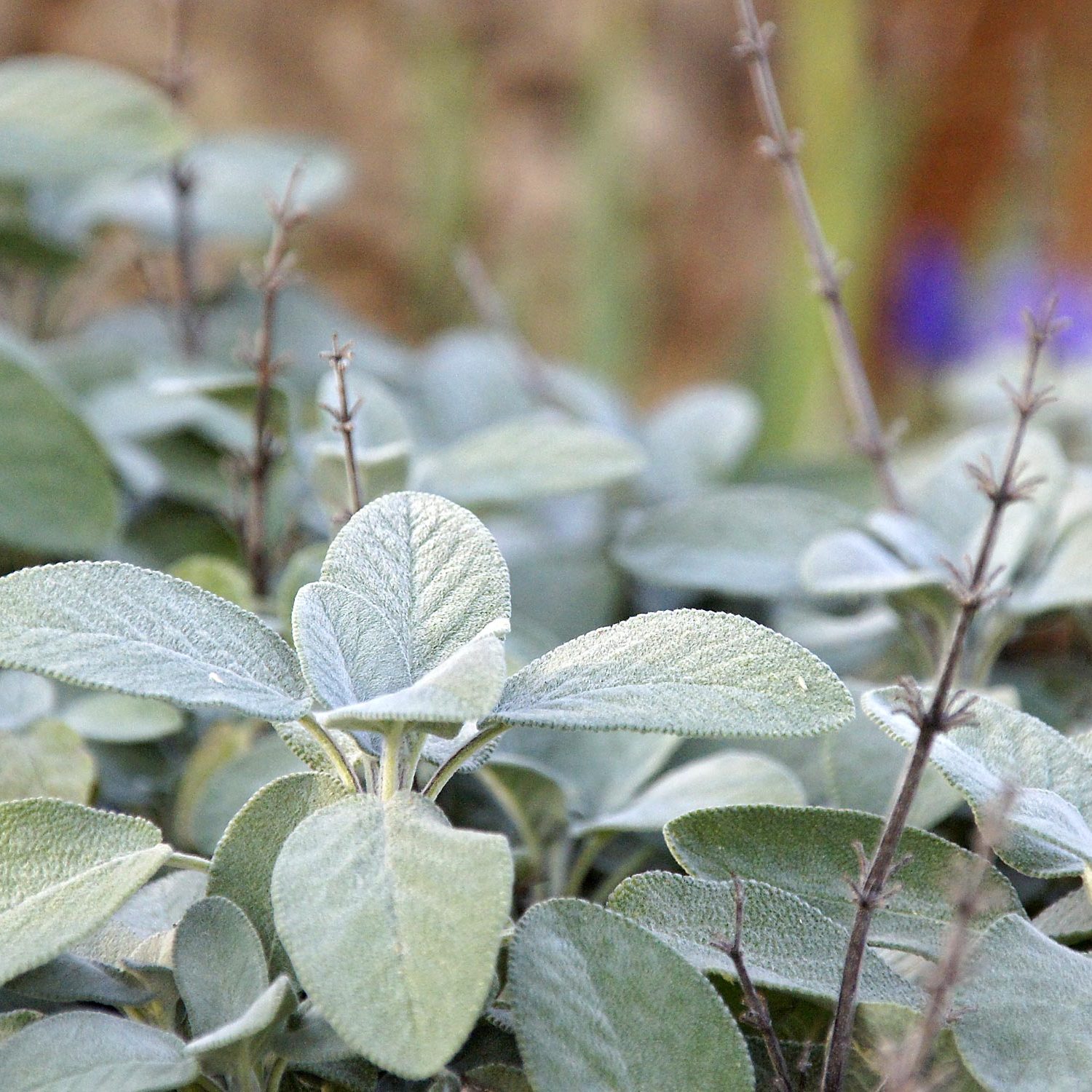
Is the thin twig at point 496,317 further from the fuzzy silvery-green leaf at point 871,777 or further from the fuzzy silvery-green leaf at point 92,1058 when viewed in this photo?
the fuzzy silvery-green leaf at point 92,1058

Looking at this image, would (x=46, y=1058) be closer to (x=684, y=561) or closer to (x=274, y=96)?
(x=684, y=561)

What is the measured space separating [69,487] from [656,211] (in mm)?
1425

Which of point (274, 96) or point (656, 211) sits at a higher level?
point (274, 96)

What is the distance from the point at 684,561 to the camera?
0.53 meters

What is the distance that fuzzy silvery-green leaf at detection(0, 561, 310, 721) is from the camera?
259mm

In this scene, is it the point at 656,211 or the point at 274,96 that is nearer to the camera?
the point at 274,96

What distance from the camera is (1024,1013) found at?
0.27 m

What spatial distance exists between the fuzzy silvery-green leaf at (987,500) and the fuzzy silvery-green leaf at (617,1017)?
0.24 m

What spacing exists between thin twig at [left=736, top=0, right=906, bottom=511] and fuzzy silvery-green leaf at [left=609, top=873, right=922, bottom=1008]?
0.27 meters

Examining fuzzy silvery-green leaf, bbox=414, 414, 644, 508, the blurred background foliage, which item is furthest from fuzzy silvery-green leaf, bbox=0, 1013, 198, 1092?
the blurred background foliage

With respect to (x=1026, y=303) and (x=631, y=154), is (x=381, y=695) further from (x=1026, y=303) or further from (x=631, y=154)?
(x=631, y=154)

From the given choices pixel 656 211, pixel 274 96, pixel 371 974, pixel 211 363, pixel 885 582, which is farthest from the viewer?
pixel 656 211

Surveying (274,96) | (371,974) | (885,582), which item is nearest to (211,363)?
(885,582)

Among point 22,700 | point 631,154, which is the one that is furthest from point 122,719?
point 631,154
